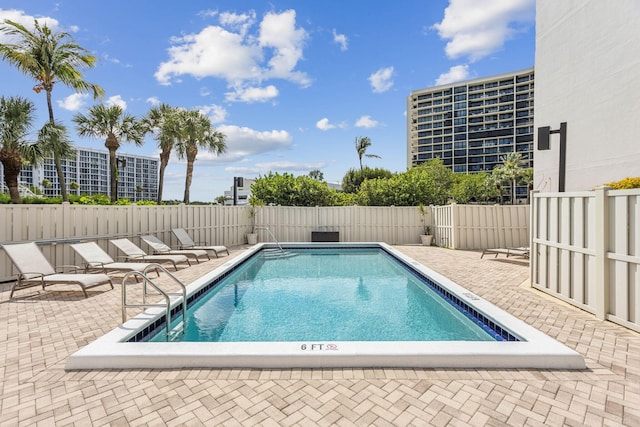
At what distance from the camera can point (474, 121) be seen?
7200cm

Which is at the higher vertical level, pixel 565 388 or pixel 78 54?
pixel 78 54

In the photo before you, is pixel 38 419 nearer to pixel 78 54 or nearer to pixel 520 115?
pixel 78 54

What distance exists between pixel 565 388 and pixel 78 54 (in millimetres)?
17580

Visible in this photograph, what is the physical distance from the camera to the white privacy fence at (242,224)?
23.9 ft

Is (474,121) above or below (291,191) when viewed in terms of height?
above

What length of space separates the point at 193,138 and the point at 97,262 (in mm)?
13940

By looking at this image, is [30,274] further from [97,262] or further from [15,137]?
[15,137]

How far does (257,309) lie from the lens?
18.9 ft

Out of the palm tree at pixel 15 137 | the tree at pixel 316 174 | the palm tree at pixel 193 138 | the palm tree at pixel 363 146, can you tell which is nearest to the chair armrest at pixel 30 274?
the palm tree at pixel 15 137

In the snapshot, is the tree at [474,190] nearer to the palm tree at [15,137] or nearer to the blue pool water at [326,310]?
the blue pool water at [326,310]

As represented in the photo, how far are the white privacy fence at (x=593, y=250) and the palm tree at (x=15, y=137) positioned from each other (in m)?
16.7

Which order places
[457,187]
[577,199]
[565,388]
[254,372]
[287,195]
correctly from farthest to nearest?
[457,187], [287,195], [577,199], [254,372], [565,388]

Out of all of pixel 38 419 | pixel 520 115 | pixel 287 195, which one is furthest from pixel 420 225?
pixel 520 115

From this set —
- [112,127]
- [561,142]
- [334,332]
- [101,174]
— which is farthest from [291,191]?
[101,174]
